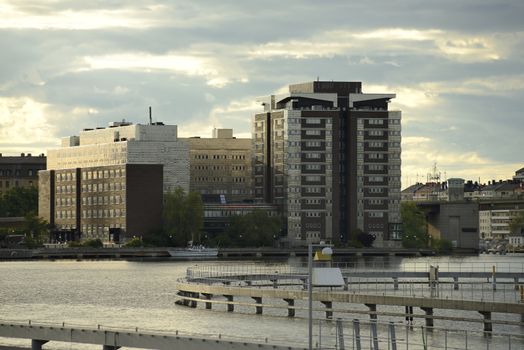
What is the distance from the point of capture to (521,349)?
8644 cm

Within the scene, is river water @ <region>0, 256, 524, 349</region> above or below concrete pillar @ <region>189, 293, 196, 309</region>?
below

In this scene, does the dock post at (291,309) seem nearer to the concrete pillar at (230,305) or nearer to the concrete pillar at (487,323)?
the concrete pillar at (230,305)

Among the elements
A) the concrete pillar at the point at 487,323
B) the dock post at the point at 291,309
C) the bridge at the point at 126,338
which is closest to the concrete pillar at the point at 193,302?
the dock post at the point at 291,309

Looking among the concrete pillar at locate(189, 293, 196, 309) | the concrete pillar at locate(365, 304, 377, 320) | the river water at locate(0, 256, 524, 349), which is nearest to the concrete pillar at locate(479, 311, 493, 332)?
the river water at locate(0, 256, 524, 349)

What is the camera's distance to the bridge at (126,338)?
73.4 meters

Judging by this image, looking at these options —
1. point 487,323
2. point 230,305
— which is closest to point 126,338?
point 487,323

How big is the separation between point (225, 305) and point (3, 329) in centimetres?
4174

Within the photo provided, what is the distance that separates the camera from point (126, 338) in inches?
3083

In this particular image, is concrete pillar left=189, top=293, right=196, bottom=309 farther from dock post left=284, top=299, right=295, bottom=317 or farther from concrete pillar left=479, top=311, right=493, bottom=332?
concrete pillar left=479, top=311, right=493, bottom=332

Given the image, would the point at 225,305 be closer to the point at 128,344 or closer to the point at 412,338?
the point at 412,338

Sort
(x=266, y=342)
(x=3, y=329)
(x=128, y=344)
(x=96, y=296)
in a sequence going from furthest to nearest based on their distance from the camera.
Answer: (x=96, y=296), (x=3, y=329), (x=128, y=344), (x=266, y=342)

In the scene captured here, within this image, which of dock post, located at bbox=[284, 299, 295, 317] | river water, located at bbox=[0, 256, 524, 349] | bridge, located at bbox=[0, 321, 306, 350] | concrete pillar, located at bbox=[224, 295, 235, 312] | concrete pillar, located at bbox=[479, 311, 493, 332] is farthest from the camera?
concrete pillar, located at bbox=[224, 295, 235, 312]

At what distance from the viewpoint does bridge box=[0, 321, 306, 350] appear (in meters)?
73.4

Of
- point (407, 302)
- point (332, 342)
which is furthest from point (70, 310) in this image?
point (332, 342)
